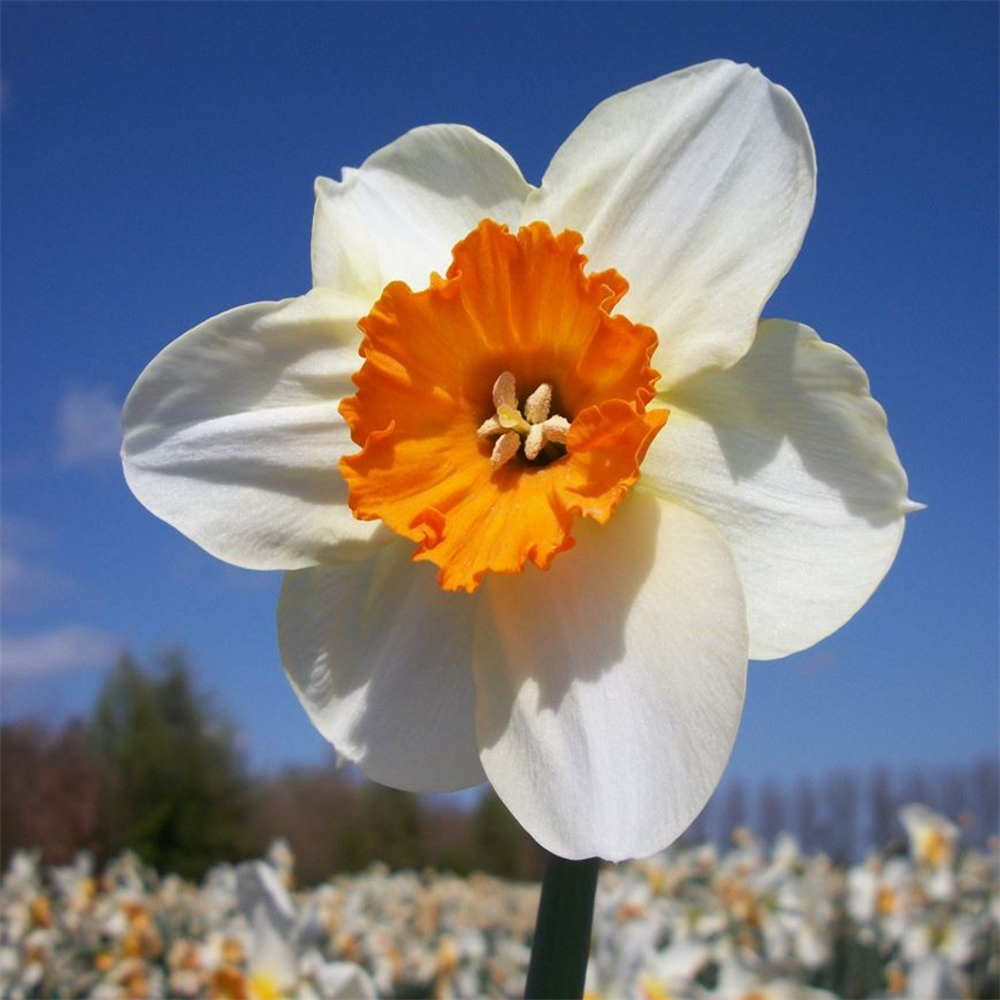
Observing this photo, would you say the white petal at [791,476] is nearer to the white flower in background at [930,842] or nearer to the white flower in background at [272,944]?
the white flower in background at [272,944]

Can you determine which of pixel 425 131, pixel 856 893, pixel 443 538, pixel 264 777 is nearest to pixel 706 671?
pixel 443 538

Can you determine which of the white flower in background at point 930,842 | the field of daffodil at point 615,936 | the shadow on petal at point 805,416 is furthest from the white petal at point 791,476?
the white flower in background at point 930,842

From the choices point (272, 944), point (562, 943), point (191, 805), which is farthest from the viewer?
point (191, 805)

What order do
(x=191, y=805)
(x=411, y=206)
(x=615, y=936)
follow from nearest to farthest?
(x=411, y=206), (x=615, y=936), (x=191, y=805)

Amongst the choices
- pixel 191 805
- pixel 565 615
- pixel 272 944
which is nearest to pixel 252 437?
pixel 565 615

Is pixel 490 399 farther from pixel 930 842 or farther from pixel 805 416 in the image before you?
pixel 930 842

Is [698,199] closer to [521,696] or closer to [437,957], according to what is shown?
[521,696]
